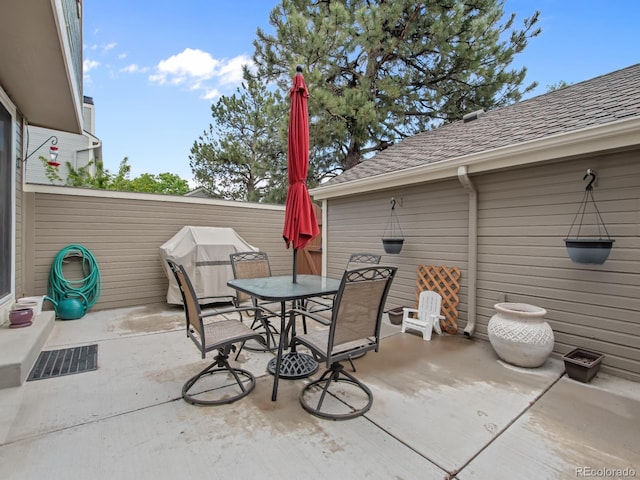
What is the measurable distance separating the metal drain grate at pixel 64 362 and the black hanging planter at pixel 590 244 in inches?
187

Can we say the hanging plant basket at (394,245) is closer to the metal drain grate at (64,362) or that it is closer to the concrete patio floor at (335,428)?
the concrete patio floor at (335,428)

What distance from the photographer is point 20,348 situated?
2.88m

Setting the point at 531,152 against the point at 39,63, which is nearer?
the point at 39,63

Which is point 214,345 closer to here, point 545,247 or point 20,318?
point 20,318

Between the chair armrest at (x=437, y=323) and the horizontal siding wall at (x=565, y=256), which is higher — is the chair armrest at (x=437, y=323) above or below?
below

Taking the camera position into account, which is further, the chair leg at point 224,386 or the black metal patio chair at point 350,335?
the chair leg at point 224,386

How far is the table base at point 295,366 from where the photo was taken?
283 cm

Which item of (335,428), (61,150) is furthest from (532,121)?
(61,150)

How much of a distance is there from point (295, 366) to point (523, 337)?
88.1 inches

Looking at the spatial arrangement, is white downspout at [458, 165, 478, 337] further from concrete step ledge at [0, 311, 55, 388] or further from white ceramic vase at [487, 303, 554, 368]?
concrete step ledge at [0, 311, 55, 388]

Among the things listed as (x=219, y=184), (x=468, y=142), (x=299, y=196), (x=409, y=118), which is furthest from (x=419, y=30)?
(x=219, y=184)

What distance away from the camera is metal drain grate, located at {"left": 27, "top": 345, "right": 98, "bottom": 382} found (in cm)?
288

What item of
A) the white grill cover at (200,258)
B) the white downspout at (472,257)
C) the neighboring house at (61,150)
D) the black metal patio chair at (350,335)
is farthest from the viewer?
the neighboring house at (61,150)
